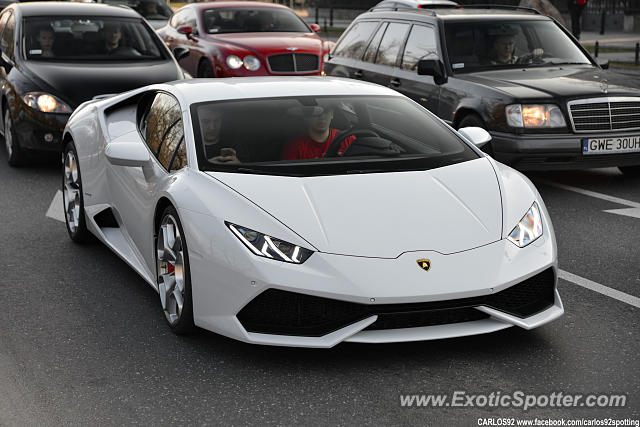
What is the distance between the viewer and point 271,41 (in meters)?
15.9

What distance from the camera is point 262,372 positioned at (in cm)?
→ 472

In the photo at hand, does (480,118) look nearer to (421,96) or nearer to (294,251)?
(421,96)

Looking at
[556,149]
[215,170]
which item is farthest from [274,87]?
[556,149]

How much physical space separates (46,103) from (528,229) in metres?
6.43

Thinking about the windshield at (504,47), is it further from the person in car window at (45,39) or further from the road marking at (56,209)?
the person in car window at (45,39)

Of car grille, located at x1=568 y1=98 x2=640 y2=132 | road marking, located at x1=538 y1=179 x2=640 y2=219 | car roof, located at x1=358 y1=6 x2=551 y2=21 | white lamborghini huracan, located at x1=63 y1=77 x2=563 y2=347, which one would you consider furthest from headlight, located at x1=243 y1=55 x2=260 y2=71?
white lamborghini huracan, located at x1=63 y1=77 x2=563 y2=347

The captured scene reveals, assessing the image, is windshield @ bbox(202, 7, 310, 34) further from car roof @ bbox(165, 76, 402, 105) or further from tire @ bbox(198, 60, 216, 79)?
car roof @ bbox(165, 76, 402, 105)

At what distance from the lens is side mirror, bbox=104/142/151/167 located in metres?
5.86

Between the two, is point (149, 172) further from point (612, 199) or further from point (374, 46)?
point (374, 46)

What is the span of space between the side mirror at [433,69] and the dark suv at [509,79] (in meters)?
0.01

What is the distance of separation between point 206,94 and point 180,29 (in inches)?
449

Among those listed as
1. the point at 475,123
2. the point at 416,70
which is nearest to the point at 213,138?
the point at 475,123

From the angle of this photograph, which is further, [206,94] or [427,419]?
[206,94]

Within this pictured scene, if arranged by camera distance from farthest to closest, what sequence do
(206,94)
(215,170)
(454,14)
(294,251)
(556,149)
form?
(454,14) → (556,149) → (206,94) → (215,170) → (294,251)
